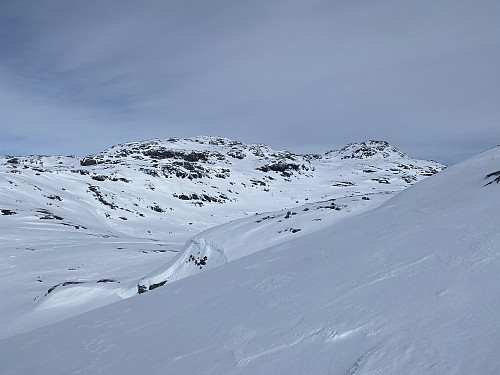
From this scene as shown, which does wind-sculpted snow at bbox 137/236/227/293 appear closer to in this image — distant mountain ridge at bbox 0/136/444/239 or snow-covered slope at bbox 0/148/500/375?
snow-covered slope at bbox 0/148/500/375

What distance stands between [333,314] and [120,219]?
1443 inches

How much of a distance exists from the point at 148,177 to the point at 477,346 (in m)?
58.3

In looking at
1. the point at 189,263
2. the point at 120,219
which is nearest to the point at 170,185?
the point at 120,219

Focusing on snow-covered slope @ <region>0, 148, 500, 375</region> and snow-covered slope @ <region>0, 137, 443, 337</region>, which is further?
snow-covered slope @ <region>0, 137, 443, 337</region>

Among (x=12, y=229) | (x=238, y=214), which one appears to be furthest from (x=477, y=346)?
(x=238, y=214)

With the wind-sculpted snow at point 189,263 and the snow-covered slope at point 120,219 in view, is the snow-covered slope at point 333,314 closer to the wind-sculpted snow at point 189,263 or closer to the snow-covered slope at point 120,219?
the wind-sculpted snow at point 189,263

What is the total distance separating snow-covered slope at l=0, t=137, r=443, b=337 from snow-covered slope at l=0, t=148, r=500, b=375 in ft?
14.7

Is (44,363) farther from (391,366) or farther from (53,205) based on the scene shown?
(53,205)

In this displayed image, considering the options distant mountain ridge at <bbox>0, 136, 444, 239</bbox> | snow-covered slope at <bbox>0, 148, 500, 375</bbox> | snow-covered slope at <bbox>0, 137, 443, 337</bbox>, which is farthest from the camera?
distant mountain ridge at <bbox>0, 136, 444, 239</bbox>

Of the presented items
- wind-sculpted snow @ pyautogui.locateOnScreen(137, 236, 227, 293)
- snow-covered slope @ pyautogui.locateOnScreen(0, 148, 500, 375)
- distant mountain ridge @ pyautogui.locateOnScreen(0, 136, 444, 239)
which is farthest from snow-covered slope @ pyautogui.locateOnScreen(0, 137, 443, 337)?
snow-covered slope @ pyautogui.locateOnScreen(0, 148, 500, 375)

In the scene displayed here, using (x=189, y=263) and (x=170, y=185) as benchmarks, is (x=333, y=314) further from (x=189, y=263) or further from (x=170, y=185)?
(x=170, y=185)

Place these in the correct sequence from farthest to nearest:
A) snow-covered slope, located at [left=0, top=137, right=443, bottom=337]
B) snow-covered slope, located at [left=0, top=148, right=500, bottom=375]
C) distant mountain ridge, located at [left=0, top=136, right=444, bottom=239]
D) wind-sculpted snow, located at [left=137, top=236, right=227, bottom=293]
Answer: distant mountain ridge, located at [left=0, top=136, right=444, bottom=239]
snow-covered slope, located at [left=0, top=137, right=443, bottom=337]
wind-sculpted snow, located at [left=137, top=236, right=227, bottom=293]
snow-covered slope, located at [left=0, top=148, right=500, bottom=375]

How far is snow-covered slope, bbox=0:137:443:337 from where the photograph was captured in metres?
11.5

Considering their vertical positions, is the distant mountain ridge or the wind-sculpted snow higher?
the distant mountain ridge
